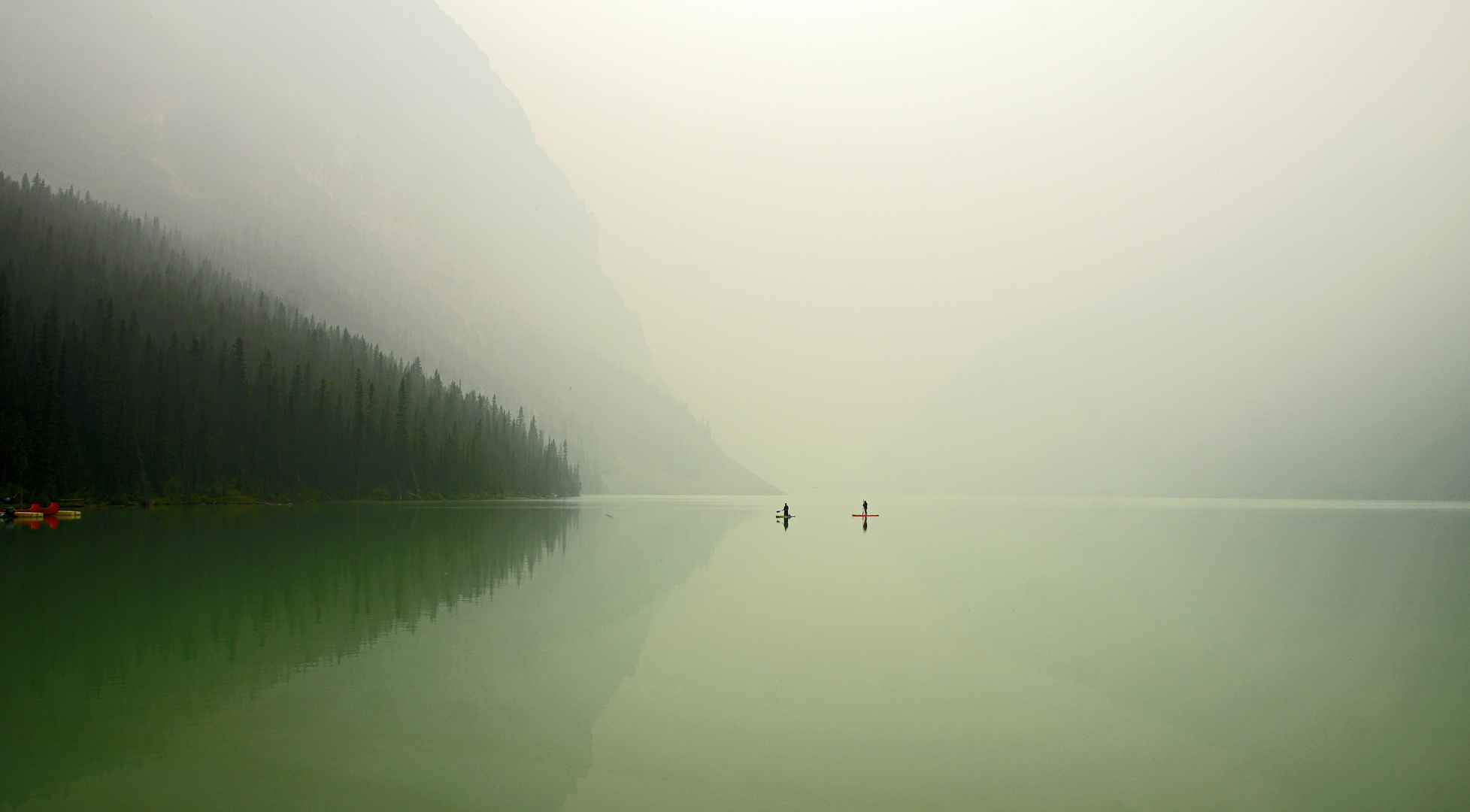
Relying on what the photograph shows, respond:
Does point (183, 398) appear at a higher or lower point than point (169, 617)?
higher

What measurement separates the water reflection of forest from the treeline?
4786 centimetres

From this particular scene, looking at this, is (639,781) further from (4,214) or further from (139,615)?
(4,214)

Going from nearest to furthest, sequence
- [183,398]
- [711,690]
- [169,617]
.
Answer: [711,690]
[169,617]
[183,398]

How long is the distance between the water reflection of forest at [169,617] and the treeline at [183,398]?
157ft

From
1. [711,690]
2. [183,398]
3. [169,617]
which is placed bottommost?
[711,690]

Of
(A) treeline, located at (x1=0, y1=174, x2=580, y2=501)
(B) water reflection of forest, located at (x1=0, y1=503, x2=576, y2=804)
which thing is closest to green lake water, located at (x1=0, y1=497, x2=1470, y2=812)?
(B) water reflection of forest, located at (x1=0, y1=503, x2=576, y2=804)

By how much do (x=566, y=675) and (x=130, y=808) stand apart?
6.72 metres

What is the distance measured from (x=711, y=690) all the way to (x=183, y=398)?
343 ft

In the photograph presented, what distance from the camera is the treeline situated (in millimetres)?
81562

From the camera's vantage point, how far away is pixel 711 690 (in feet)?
44.1

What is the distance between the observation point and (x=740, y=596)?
81.1 feet

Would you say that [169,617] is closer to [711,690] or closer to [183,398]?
[711,690]

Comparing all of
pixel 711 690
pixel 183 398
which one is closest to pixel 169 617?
pixel 711 690

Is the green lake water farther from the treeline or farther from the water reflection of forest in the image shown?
the treeline
